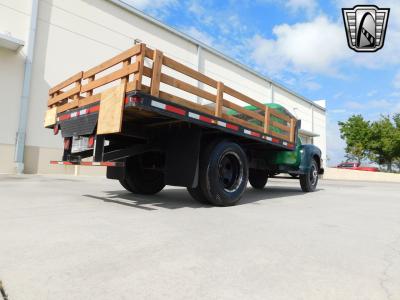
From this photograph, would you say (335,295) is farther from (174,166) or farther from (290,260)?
(174,166)

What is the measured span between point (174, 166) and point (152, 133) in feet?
2.48

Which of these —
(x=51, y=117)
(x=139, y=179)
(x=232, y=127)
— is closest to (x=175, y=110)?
(x=232, y=127)

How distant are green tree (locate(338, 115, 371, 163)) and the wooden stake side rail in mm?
31217

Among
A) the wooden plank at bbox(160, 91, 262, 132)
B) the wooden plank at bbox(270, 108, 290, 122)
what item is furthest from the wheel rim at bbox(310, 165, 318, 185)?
the wooden plank at bbox(160, 91, 262, 132)

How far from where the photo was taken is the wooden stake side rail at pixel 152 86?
13.2 feet

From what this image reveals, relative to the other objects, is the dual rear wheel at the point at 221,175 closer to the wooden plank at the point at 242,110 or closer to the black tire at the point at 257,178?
the wooden plank at the point at 242,110

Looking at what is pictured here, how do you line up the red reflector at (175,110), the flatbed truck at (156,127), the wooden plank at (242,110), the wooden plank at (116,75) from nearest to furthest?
the wooden plank at (116,75) → the flatbed truck at (156,127) → the red reflector at (175,110) → the wooden plank at (242,110)

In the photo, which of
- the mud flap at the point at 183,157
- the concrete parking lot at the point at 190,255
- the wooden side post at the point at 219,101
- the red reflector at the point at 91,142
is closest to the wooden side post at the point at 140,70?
the mud flap at the point at 183,157

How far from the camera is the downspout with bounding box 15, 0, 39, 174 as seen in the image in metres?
12.1

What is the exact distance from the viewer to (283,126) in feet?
23.0

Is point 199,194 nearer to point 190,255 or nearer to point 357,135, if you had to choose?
point 190,255

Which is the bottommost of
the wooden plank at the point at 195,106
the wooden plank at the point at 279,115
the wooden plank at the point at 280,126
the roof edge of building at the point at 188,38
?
the wooden plank at the point at 195,106

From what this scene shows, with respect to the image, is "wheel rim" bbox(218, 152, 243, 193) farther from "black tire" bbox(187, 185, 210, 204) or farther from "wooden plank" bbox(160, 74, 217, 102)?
"wooden plank" bbox(160, 74, 217, 102)

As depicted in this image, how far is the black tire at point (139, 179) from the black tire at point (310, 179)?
3.90 m
